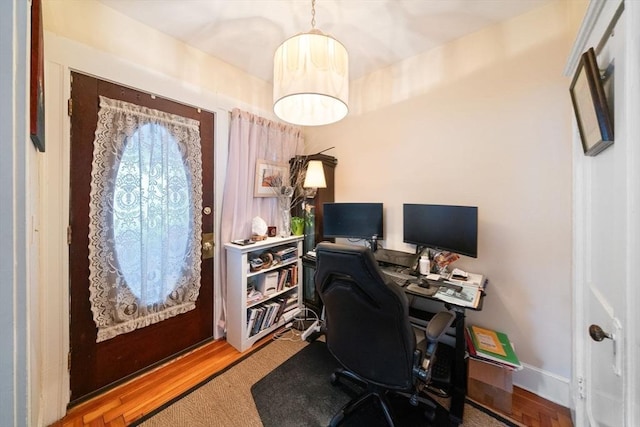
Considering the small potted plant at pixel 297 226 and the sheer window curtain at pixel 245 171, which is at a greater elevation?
the sheer window curtain at pixel 245 171

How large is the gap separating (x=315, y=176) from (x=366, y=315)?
148cm

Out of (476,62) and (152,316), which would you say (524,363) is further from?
(152,316)

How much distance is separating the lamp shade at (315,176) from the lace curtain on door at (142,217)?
99 centimetres

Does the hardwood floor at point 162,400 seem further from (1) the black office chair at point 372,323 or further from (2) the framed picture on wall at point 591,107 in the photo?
(2) the framed picture on wall at point 591,107

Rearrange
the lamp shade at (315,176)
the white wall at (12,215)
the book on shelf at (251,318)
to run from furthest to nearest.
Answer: the lamp shade at (315,176), the book on shelf at (251,318), the white wall at (12,215)

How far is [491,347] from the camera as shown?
1.52 meters

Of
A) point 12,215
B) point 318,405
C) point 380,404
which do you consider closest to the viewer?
point 12,215

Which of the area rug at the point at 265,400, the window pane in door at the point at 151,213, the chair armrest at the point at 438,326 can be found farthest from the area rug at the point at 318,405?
the window pane in door at the point at 151,213

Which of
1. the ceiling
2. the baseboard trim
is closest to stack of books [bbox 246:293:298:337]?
the baseboard trim

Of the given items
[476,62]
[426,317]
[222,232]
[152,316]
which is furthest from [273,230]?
[476,62]

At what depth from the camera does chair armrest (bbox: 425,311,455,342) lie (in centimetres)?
110

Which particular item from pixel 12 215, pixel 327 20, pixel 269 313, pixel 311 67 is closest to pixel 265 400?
pixel 269 313

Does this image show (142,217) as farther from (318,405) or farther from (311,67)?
(318,405)

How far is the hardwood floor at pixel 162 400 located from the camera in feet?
4.49
